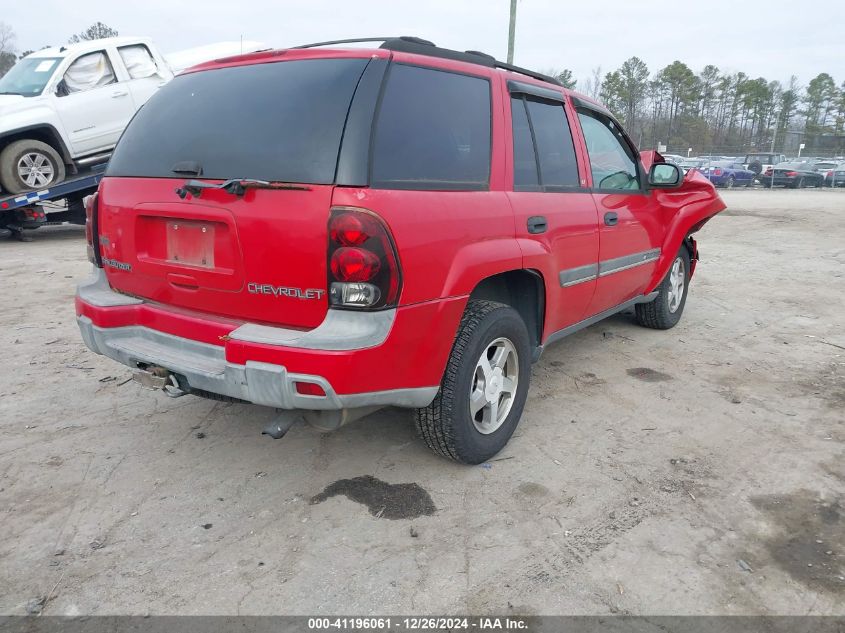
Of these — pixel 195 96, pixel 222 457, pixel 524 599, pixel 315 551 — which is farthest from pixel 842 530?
pixel 195 96

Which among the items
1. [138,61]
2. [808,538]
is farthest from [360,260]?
[138,61]

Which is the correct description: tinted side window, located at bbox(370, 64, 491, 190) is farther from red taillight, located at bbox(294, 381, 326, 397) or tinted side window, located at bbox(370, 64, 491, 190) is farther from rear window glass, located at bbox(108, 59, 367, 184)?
red taillight, located at bbox(294, 381, 326, 397)

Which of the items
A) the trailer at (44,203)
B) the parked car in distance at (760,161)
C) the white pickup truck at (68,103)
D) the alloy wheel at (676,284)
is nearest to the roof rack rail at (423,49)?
the alloy wheel at (676,284)

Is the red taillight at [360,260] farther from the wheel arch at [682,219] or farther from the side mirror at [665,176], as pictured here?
the wheel arch at [682,219]

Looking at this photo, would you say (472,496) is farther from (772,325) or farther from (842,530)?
(772,325)

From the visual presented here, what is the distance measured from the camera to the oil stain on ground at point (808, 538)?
7.70 feet

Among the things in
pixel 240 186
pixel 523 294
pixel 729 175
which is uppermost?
pixel 240 186

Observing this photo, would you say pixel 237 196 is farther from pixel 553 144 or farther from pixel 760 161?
pixel 760 161

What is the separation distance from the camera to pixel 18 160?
30.4 feet

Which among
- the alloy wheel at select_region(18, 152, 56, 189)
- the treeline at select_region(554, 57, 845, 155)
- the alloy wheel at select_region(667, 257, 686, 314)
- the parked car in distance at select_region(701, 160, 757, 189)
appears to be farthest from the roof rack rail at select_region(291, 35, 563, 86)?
the treeline at select_region(554, 57, 845, 155)

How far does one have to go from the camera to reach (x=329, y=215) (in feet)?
7.59

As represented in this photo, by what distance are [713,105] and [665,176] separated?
3154 inches

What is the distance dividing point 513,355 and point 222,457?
1612 mm

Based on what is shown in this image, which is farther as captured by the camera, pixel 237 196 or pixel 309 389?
pixel 237 196
